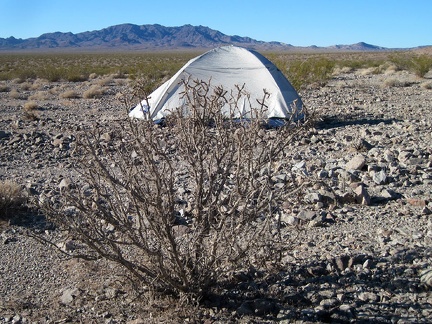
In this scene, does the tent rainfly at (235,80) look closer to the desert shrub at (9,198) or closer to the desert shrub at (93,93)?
the desert shrub at (9,198)

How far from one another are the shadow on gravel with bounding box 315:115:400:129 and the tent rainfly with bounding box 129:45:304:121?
51 cm

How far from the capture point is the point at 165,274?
3.45 meters

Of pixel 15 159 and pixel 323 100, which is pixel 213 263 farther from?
pixel 323 100

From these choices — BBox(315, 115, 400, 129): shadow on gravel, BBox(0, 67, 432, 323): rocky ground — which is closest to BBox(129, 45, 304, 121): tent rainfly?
BBox(315, 115, 400, 129): shadow on gravel

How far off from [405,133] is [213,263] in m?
6.52

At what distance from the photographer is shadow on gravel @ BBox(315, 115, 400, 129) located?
10273 millimetres

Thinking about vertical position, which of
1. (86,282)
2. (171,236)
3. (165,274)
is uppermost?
(171,236)

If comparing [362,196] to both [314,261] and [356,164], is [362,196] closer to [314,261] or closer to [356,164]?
[356,164]

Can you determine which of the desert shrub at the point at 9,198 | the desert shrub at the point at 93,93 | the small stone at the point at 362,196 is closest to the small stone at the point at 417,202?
the small stone at the point at 362,196

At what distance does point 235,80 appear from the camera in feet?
35.7

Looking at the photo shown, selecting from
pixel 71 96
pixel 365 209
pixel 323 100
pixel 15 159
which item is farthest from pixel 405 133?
pixel 71 96

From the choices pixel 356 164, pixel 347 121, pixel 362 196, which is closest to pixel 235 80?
pixel 347 121

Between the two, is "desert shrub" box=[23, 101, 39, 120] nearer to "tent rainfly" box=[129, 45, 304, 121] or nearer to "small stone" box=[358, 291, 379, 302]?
"tent rainfly" box=[129, 45, 304, 121]

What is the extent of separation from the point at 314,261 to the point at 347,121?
22.9 feet
